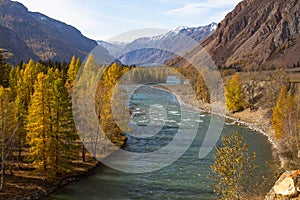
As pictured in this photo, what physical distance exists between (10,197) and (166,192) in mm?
12359

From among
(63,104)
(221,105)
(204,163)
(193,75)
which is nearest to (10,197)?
(63,104)

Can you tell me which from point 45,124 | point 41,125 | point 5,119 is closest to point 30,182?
point 41,125

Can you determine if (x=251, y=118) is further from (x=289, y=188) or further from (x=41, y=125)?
(x=289, y=188)

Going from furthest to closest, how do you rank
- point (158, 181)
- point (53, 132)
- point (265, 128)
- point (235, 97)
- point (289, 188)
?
1. point (235, 97)
2. point (265, 128)
3. point (158, 181)
4. point (53, 132)
5. point (289, 188)

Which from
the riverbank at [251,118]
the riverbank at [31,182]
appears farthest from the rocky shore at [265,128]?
the riverbank at [31,182]

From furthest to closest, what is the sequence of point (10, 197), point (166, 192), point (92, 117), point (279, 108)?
1. point (279, 108)
2. point (92, 117)
3. point (166, 192)
4. point (10, 197)

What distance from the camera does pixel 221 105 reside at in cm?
8006

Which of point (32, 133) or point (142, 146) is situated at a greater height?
point (32, 133)

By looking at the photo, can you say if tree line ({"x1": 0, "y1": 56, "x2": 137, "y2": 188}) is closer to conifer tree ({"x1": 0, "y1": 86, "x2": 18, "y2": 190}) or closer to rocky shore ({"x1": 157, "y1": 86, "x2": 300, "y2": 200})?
conifer tree ({"x1": 0, "y1": 86, "x2": 18, "y2": 190})

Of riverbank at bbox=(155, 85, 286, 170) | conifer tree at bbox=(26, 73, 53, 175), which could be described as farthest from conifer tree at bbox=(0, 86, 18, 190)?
riverbank at bbox=(155, 85, 286, 170)

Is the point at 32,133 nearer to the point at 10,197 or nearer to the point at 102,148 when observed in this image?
the point at 10,197

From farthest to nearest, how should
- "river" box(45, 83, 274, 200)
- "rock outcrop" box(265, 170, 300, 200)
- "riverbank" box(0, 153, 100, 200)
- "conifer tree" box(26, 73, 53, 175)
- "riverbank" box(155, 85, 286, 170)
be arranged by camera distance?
"riverbank" box(155, 85, 286, 170) < "conifer tree" box(26, 73, 53, 175) < "river" box(45, 83, 274, 200) < "riverbank" box(0, 153, 100, 200) < "rock outcrop" box(265, 170, 300, 200)

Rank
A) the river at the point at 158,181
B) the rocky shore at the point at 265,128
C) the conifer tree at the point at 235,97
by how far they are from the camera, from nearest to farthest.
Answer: the rocky shore at the point at 265,128 → the river at the point at 158,181 → the conifer tree at the point at 235,97

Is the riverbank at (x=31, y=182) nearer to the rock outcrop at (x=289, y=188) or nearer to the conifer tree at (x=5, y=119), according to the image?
the conifer tree at (x=5, y=119)
